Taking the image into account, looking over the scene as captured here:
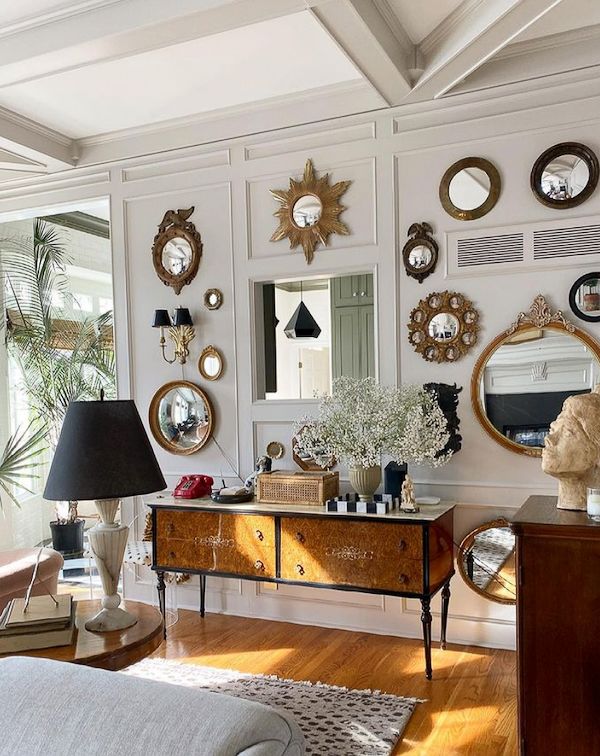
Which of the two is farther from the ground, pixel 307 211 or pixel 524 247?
pixel 307 211

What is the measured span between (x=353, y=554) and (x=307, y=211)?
196 centimetres

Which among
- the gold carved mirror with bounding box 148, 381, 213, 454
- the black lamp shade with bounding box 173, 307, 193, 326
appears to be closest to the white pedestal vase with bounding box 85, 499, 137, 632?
the gold carved mirror with bounding box 148, 381, 213, 454

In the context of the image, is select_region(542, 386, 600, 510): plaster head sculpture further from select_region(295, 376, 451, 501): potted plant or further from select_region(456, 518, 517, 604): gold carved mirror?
select_region(456, 518, 517, 604): gold carved mirror

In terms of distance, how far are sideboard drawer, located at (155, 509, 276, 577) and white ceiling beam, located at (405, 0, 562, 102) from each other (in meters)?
2.40

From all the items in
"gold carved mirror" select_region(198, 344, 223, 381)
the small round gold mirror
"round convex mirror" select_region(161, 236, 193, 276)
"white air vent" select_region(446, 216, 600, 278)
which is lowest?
"gold carved mirror" select_region(198, 344, 223, 381)

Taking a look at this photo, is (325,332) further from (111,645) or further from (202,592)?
(111,645)

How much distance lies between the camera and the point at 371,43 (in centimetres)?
302

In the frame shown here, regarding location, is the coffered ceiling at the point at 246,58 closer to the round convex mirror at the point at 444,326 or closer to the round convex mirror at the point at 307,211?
the round convex mirror at the point at 307,211

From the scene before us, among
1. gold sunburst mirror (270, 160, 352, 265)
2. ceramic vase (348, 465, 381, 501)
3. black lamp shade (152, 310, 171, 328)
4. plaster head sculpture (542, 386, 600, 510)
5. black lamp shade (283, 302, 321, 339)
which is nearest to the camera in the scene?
plaster head sculpture (542, 386, 600, 510)

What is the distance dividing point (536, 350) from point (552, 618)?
1.55 m

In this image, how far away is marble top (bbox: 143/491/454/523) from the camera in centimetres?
325

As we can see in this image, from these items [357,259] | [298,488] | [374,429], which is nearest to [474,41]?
[357,259]

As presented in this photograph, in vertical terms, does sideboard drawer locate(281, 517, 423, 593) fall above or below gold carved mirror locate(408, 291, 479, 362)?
below

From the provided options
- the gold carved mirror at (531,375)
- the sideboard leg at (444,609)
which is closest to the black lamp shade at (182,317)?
the gold carved mirror at (531,375)
